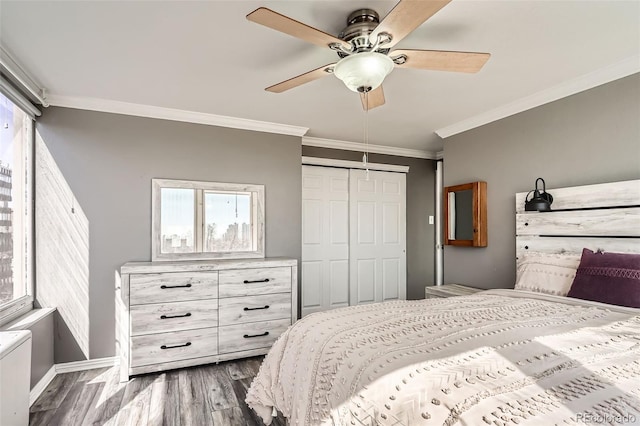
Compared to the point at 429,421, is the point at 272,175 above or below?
above

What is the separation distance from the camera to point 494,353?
122 cm

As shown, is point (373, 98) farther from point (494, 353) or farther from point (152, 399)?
point (152, 399)

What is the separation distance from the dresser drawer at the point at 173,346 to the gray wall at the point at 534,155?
268cm

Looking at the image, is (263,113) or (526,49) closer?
(526,49)

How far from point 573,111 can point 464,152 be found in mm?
1097

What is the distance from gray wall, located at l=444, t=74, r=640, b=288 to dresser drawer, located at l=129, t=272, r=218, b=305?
266 cm

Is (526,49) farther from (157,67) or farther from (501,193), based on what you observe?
(157,67)

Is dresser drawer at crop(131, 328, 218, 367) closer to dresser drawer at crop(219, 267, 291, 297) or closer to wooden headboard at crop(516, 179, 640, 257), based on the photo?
dresser drawer at crop(219, 267, 291, 297)

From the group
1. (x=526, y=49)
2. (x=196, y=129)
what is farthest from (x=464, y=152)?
(x=196, y=129)

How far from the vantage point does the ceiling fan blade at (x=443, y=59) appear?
1693mm

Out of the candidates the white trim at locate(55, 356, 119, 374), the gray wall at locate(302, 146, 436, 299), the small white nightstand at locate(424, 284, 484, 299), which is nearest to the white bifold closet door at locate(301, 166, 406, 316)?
the gray wall at locate(302, 146, 436, 299)

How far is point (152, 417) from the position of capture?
2135 mm

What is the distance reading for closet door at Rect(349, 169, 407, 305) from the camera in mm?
4496

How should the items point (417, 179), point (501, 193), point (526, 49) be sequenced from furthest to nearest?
1. point (417, 179)
2. point (501, 193)
3. point (526, 49)
